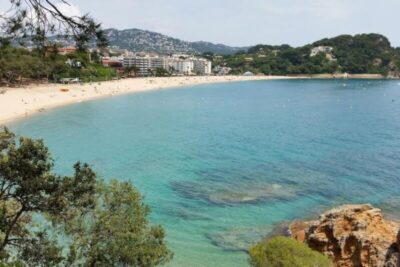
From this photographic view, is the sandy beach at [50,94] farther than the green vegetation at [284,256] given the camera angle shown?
Yes

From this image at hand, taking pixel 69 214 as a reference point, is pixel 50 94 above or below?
below

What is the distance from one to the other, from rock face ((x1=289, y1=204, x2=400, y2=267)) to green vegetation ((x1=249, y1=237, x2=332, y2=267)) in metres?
3.52

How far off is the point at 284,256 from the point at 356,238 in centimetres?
568

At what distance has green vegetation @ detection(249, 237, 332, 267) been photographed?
14.2 meters

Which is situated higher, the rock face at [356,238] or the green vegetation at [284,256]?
the green vegetation at [284,256]

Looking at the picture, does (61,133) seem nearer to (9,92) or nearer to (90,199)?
(9,92)

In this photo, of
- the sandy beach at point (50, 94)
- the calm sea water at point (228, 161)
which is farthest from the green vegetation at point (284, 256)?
the sandy beach at point (50, 94)

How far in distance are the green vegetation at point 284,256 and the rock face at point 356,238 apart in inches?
139

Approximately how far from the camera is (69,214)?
13.5 meters

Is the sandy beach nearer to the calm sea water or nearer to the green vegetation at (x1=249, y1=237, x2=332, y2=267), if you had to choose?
the calm sea water

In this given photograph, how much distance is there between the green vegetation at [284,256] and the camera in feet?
46.7

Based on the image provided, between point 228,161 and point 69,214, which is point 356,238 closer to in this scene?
point 69,214

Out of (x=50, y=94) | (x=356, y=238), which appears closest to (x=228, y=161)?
(x=356, y=238)

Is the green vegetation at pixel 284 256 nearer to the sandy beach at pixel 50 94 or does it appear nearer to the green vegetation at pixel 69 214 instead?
the green vegetation at pixel 69 214
